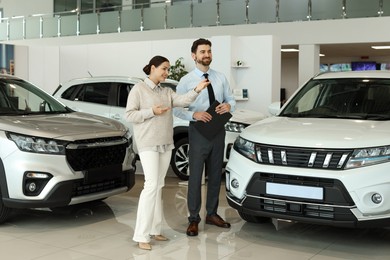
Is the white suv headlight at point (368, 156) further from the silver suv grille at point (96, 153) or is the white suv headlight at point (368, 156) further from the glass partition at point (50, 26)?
the glass partition at point (50, 26)

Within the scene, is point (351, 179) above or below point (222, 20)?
below

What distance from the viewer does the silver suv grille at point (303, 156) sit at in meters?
3.67

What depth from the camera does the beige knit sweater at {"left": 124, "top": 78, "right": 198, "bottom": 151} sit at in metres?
3.90

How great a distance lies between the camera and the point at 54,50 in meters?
11.8

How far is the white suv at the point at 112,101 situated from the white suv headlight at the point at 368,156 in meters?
3.24

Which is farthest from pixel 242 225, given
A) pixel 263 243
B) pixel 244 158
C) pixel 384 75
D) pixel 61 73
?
pixel 61 73

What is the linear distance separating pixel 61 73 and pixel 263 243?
864cm

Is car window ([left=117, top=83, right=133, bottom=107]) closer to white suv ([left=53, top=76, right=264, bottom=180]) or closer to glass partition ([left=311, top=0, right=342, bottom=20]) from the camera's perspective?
white suv ([left=53, top=76, right=264, bottom=180])

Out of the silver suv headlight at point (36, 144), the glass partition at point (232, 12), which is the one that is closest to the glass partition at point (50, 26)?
the glass partition at point (232, 12)

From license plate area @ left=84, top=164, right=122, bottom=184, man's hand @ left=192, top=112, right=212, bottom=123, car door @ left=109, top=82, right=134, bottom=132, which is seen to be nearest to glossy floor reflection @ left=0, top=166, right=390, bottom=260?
license plate area @ left=84, top=164, right=122, bottom=184

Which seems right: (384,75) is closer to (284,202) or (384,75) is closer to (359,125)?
(359,125)

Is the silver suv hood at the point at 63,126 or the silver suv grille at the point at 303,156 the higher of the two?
the silver suv hood at the point at 63,126

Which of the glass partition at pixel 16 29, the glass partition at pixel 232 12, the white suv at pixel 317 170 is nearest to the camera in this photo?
the white suv at pixel 317 170

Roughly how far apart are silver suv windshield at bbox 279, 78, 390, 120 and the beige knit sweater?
1295 mm
